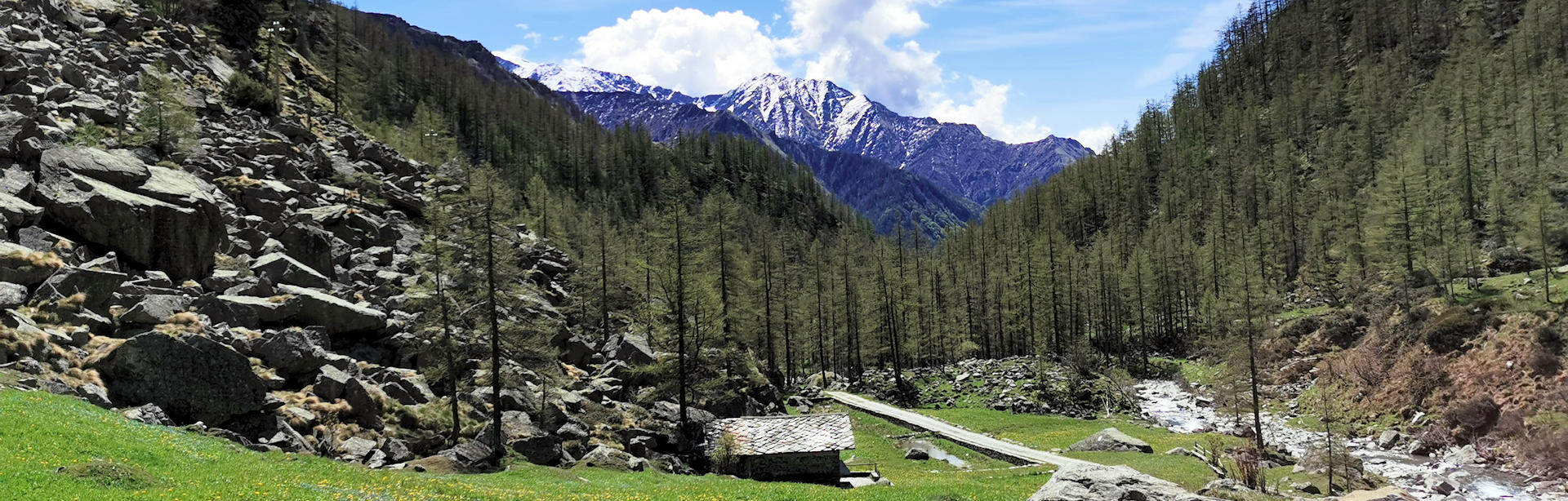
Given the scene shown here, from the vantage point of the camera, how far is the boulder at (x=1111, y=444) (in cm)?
4341

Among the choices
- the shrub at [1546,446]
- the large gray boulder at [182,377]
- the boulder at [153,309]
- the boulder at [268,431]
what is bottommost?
the shrub at [1546,446]

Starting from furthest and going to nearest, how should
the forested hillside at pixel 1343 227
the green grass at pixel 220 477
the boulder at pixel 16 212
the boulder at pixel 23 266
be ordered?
the forested hillside at pixel 1343 227
the boulder at pixel 16 212
the boulder at pixel 23 266
the green grass at pixel 220 477

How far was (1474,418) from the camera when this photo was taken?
42656mm

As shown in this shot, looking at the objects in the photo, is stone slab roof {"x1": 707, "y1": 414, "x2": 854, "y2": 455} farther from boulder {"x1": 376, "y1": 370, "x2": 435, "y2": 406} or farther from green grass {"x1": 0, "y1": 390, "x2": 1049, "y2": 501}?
boulder {"x1": 376, "y1": 370, "x2": 435, "y2": 406}

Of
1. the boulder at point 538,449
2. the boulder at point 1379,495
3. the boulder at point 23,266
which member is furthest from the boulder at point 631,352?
the boulder at point 1379,495

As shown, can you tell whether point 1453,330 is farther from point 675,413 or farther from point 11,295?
point 11,295

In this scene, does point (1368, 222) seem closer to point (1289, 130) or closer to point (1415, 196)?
point (1415, 196)

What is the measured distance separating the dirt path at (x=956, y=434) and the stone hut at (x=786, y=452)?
1173cm

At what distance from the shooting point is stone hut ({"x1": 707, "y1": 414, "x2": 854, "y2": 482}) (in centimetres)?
3825

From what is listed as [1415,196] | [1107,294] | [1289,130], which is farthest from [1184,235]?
[1289,130]

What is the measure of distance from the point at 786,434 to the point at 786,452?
158cm

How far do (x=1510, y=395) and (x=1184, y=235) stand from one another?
78.4 m

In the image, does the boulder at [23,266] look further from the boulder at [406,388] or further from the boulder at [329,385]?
the boulder at [406,388]

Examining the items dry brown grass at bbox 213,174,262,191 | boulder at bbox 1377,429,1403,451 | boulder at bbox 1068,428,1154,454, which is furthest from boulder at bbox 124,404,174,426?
boulder at bbox 1377,429,1403,451
